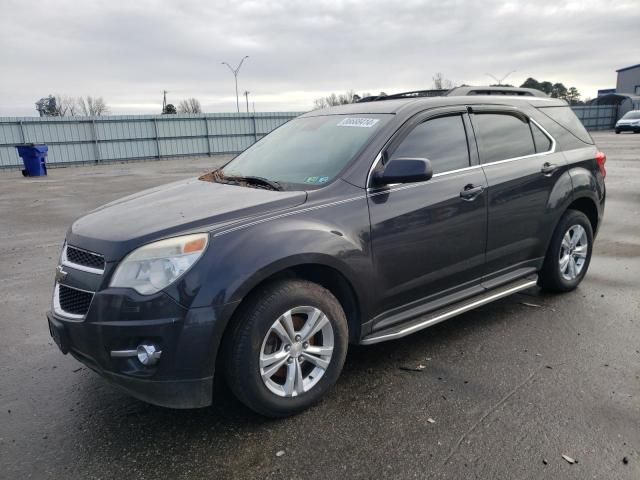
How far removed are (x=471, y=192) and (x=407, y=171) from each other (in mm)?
785

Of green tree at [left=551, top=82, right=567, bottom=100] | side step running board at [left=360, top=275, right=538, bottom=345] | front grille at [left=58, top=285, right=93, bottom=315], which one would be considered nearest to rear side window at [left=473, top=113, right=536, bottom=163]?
side step running board at [left=360, top=275, right=538, bottom=345]

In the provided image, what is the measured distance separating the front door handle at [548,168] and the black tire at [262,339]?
7.75ft

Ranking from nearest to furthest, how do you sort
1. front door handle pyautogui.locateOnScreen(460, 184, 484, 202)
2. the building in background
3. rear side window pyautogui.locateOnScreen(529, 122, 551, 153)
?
front door handle pyautogui.locateOnScreen(460, 184, 484, 202)
rear side window pyautogui.locateOnScreen(529, 122, 551, 153)
the building in background

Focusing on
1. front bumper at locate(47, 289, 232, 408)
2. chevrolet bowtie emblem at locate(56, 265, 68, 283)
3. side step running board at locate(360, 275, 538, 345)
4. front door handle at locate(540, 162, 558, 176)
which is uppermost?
front door handle at locate(540, 162, 558, 176)

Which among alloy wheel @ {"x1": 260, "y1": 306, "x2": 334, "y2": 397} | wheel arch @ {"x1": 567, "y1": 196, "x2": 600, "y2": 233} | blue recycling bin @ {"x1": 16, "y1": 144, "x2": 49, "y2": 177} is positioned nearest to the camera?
alloy wheel @ {"x1": 260, "y1": 306, "x2": 334, "y2": 397}

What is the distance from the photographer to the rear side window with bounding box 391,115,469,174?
3.57 meters

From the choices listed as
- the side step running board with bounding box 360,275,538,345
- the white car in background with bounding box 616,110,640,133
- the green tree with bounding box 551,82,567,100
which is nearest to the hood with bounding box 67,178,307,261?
the side step running board with bounding box 360,275,538,345

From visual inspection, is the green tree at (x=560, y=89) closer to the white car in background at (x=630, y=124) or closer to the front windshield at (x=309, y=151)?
the white car in background at (x=630, y=124)

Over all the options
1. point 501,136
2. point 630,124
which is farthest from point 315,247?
point 630,124

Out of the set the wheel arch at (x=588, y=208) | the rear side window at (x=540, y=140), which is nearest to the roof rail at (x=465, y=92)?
the rear side window at (x=540, y=140)

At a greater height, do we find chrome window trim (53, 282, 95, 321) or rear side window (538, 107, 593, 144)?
rear side window (538, 107, 593, 144)

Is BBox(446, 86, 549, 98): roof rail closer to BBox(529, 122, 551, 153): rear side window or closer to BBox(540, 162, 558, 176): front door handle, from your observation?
BBox(529, 122, 551, 153): rear side window

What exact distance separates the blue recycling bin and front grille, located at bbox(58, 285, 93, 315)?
20663mm

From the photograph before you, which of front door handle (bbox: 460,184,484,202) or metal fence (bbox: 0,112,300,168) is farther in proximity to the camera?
metal fence (bbox: 0,112,300,168)
